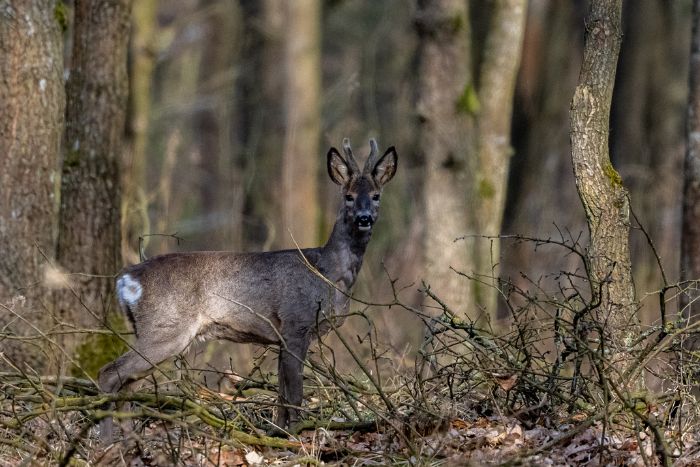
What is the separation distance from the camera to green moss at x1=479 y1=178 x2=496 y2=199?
1277 cm

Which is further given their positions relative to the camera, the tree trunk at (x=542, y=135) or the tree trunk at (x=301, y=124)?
the tree trunk at (x=542, y=135)

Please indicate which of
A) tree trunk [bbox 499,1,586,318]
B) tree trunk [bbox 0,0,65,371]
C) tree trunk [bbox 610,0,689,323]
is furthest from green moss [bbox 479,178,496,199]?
tree trunk [bbox 610,0,689,323]

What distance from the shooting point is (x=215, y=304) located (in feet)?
27.6

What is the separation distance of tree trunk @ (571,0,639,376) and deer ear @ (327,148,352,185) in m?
2.30

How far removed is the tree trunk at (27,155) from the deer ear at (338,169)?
2.24 m

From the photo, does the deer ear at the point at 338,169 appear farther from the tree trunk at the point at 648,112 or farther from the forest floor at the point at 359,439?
the tree trunk at the point at 648,112

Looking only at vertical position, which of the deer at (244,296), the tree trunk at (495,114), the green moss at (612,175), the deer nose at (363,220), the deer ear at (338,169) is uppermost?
the tree trunk at (495,114)

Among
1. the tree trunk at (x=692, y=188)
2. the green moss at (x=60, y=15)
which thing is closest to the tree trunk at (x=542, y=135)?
the tree trunk at (x=692, y=188)

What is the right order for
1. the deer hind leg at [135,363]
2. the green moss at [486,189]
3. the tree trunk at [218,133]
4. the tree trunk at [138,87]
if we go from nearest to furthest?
the deer hind leg at [135,363] → the green moss at [486,189] → the tree trunk at [138,87] → the tree trunk at [218,133]

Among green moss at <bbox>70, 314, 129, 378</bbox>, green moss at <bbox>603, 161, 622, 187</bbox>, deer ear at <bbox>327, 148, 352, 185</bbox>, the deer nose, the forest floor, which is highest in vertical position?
deer ear at <bbox>327, 148, 352, 185</bbox>

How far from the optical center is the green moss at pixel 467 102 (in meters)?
12.5

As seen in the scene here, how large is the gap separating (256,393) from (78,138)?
10.2 ft

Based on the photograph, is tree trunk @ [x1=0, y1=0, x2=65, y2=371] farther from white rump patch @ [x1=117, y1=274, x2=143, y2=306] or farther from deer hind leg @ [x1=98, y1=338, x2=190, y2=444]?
deer hind leg @ [x1=98, y1=338, x2=190, y2=444]

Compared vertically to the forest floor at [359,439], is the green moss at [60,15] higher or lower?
higher
